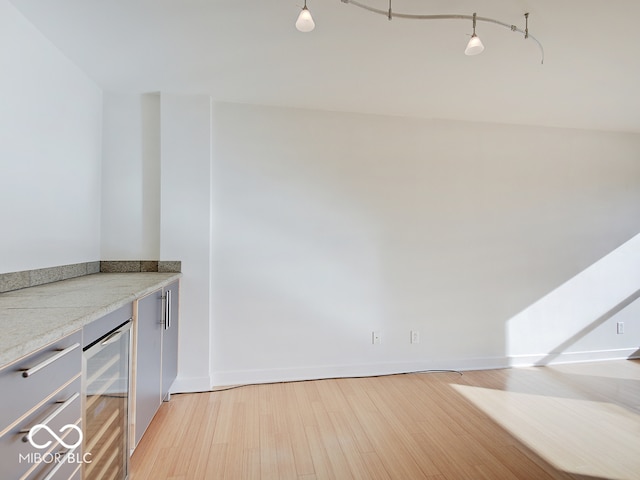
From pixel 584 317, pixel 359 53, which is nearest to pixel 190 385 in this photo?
pixel 359 53

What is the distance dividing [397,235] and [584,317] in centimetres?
223

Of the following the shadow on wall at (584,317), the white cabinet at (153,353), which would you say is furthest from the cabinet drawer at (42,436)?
the shadow on wall at (584,317)

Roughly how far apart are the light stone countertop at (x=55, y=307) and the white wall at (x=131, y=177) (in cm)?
54

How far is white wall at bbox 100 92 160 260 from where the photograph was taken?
2.66 m

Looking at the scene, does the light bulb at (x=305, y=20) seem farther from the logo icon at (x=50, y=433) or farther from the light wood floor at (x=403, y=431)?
the light wood floor at (x=403, y=431)

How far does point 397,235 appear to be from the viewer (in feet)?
10.1

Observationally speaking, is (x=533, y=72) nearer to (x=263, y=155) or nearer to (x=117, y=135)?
(x=263, y=155)

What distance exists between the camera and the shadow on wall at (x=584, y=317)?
10.8ft

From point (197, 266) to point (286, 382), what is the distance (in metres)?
1.25

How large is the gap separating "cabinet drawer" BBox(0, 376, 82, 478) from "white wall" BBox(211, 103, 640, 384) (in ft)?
5.61

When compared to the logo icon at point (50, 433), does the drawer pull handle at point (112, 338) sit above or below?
above

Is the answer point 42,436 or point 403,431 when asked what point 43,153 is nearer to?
point 42,436

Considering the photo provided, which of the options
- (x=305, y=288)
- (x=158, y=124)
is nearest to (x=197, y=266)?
(x=305, y=288)

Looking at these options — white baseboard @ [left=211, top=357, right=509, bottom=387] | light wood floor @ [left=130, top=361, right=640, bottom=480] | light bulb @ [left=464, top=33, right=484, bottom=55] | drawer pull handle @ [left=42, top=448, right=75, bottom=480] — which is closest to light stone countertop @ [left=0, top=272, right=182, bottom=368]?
drawer pull handle @ [left=42, top=448, right=75, bottom=480]
